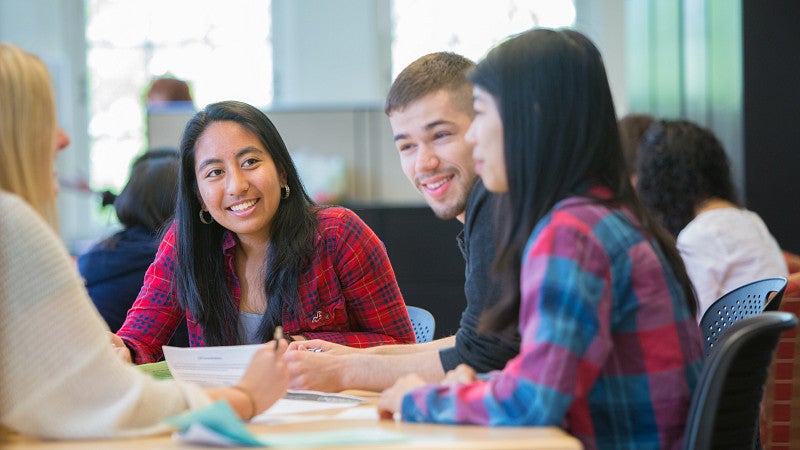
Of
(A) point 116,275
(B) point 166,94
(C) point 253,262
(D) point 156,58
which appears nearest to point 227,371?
(C) point 253,262

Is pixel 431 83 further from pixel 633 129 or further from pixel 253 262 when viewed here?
pixel 633 129

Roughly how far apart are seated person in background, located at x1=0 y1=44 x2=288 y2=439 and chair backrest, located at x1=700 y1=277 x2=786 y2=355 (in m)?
1.15

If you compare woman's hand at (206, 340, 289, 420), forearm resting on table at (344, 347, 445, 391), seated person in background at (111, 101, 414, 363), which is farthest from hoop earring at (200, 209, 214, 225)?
woman's hand at (206, 340, 289, 420)

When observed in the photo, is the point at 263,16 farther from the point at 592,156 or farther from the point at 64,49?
the point at 592,156

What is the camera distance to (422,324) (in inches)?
104

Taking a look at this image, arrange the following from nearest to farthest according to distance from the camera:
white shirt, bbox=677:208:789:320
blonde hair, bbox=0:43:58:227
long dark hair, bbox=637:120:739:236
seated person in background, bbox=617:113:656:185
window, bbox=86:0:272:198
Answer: blonde hair, bbox=0:43:58:227
white shirt, bbox=677:208:789:320
long dark hair, bbox=637:120:739:236
seated person in background, bbox=617:113:656:185
window, bbox=86:0:272:198

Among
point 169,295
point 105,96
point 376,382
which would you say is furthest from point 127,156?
point 376,382

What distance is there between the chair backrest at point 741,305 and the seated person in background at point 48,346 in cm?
115

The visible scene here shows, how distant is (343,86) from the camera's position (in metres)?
8.48

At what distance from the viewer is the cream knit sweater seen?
4.19 ft

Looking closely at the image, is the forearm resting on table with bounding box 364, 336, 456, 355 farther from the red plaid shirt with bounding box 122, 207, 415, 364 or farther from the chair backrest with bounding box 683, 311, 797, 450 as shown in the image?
the chair backrest with bounding box 683, 311, 797, 450

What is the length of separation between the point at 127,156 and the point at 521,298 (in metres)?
7.68

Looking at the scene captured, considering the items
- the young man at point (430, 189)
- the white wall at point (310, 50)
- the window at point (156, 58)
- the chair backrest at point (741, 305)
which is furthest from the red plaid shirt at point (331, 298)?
the window at point (156, 58)

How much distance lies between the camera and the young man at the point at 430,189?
6.05 ft
